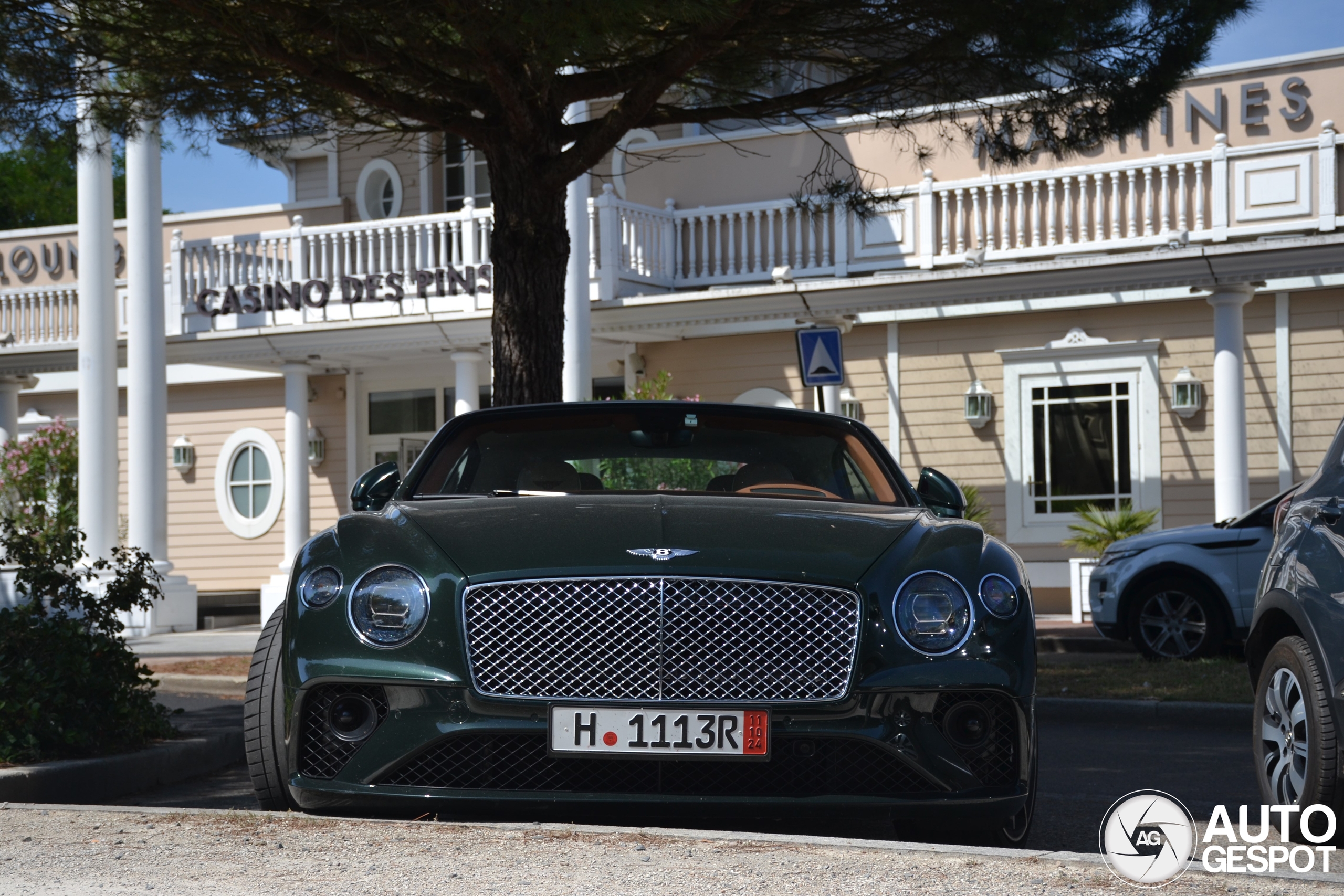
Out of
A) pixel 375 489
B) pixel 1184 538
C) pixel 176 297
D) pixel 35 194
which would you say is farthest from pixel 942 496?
pixel 35 194

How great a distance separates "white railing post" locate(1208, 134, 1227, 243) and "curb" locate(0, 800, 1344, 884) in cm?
1402

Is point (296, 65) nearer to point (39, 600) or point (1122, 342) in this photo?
point (39, 600)

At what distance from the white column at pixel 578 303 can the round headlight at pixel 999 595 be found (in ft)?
41.8

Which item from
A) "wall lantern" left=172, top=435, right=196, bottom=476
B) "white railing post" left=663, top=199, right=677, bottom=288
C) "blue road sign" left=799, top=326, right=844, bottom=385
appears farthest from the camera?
"wall lantern" left=172, top=435, right=196, bottom=476

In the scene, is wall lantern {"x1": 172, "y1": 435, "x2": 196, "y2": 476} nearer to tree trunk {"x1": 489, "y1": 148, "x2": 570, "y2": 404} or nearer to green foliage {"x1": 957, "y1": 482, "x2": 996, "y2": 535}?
green foliage {"x1": 957, "y1": 482, "x2": 996, "y2": 535}

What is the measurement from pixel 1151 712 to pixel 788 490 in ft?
17.1

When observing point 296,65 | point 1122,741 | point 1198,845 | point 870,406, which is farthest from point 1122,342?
point 1198,845

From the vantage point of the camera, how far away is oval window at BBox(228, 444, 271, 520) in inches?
967

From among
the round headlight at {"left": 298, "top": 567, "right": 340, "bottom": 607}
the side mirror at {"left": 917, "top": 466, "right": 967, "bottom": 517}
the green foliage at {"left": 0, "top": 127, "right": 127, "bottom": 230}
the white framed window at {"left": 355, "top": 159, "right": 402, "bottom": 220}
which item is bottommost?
the round headlight at {"left": 298, "top": 567, "right": 340, "bottom": 607}

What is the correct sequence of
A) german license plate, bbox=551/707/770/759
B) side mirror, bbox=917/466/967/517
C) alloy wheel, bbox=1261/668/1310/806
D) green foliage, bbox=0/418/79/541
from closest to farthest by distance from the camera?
1. german license plate, bbox=551/707/770/759
2. alloy wheel, bbox=1261/668/1310/806
3. side mirror, bbox=917/466/967/517
4. green foliage, bbox=0/418/79/541

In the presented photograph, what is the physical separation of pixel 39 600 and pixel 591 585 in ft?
12.7

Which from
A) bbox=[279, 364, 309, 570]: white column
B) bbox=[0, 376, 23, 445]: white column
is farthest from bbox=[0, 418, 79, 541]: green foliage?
bbox=[279, 364, 309, 570]: white column

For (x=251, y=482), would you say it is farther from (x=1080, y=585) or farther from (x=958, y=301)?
(x=1080, y=585)

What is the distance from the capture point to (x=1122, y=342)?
18.2 meters
